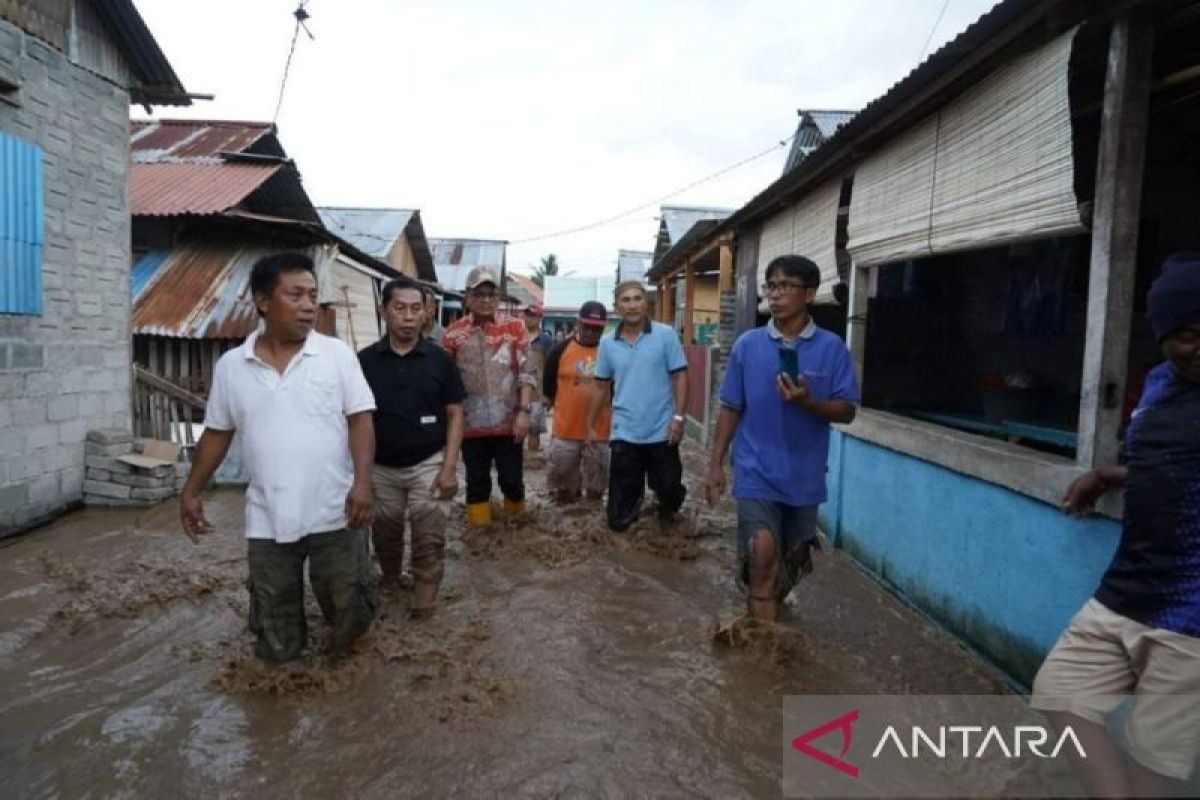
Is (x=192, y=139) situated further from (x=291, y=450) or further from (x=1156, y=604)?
(x=1156, y=604)

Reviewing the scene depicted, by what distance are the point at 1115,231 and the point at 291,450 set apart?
3463mm

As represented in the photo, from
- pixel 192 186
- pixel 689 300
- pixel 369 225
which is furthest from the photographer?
pixel 369 225

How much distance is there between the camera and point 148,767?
9.12ft

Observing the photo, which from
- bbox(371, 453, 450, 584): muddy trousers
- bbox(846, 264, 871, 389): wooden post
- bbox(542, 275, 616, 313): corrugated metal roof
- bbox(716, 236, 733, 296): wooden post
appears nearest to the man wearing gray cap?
bbox(371, 453, 450, 584): muddy trousers

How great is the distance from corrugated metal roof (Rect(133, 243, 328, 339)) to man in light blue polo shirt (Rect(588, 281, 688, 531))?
6327 millimetres

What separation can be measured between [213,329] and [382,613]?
7092mm

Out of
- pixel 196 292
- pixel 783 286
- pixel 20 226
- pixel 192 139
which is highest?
pixel 192 139

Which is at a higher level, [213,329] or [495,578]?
[213,329]

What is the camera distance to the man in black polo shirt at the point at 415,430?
160 inches

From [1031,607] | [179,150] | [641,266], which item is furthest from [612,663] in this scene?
[641,266]

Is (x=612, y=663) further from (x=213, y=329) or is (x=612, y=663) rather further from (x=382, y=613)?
(x=213, y=329)

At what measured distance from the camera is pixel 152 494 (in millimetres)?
7180

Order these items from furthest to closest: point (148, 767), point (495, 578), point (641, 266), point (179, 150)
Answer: point (641, 266) → point (179, 150) → point (495, 578) → point (148, 767)

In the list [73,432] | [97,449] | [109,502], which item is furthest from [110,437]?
[109,502]
